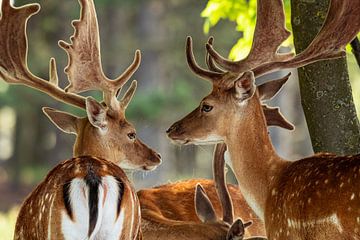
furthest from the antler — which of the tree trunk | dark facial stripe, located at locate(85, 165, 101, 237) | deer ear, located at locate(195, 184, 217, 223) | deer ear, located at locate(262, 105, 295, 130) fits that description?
dark facial stripe, located at locate(85, 165, 101, 237)

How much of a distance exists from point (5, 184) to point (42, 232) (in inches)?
1008

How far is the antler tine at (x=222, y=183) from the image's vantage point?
7.16m

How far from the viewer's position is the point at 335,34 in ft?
21.4

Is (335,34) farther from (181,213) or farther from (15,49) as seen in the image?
(15,49)

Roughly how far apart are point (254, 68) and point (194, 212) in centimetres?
130

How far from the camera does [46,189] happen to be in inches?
236

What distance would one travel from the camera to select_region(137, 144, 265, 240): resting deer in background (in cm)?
670

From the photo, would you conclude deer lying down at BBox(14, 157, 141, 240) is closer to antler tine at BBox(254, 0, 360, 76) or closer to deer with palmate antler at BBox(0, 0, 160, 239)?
deer with palmate antler at BBox(0, 0, 160, 239)

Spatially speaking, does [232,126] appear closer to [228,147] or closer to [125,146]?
[228,147]

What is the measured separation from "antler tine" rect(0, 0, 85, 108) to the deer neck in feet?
3.70

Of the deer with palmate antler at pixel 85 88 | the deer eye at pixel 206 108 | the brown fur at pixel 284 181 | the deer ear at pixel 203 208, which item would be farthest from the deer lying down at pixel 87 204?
the deer eye at pixel 206 108

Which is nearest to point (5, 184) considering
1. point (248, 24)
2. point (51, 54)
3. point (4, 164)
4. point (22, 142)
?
point (22, 142)

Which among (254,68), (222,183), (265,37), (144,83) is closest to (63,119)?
(222,183)

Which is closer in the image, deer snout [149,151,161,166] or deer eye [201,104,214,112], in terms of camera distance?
deer eye [201,104,214,112]
